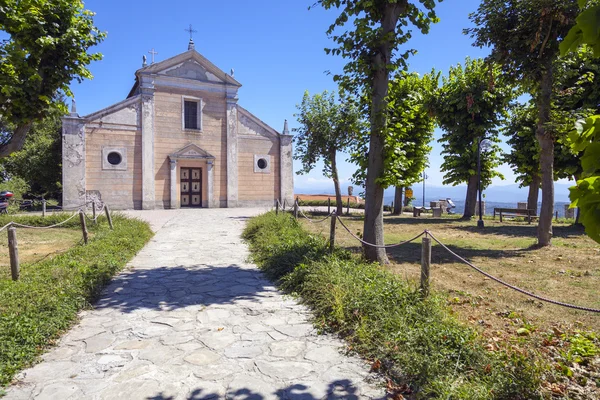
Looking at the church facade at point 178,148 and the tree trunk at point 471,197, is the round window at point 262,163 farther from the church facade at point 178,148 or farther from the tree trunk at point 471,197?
the tree trunk at point 471,197

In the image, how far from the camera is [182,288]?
675 centimetres

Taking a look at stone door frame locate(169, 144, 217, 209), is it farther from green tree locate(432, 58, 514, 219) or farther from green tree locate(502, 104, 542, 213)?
green tree locate(502, 104, 542, 213)

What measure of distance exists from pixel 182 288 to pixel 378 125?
4949 mm

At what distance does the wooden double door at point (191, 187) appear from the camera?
24.5 m

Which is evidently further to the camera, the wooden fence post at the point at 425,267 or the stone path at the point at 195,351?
the wooden fence post at the point at 425,267

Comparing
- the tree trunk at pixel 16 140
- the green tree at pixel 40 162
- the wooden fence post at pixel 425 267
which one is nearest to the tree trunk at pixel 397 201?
the wooden fence post at pixel 425 267

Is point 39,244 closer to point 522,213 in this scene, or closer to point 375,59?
point 375,59

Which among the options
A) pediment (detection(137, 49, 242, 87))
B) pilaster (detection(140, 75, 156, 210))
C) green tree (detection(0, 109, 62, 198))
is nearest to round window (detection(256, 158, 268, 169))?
pediment (detection(137, 49, 242, 87))

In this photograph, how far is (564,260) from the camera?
28.2 feet

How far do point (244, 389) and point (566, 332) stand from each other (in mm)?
3859

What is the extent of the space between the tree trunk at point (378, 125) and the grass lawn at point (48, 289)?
5.30 m

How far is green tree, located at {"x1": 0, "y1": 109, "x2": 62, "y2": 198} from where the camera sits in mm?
26781

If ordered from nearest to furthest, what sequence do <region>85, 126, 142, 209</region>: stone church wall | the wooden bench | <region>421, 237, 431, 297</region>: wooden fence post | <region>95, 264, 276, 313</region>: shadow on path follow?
1. <region>421, 237, 431, 297</region>: wooden fence post
2. <region>95, 264, 276, 313</region>: shadow on path
3. the wooden bench
4. <region>85, 126, 142, 209</region>: stone church wall

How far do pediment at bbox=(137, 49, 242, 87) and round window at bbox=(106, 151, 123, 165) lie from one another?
5.51 meters
